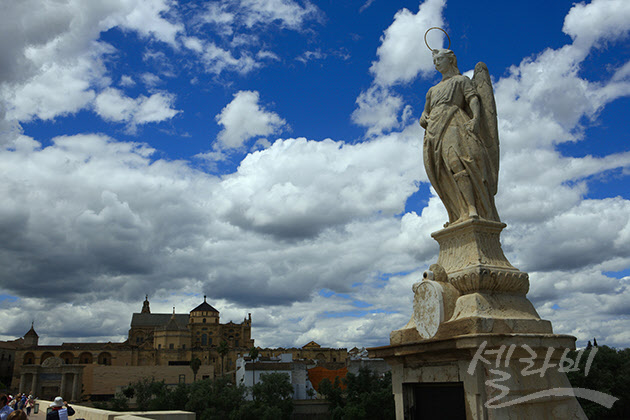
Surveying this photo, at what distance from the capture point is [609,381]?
3155 cm

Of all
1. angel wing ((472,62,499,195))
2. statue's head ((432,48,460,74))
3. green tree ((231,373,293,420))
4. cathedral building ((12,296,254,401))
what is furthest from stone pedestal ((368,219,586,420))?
cathedral building ((12,296,254,401))

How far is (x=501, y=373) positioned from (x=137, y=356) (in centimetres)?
8921

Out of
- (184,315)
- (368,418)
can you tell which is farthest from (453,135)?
(184,315)

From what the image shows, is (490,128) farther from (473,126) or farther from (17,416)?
(17,416)

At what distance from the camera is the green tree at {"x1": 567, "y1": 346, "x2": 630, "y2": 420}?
99.3ft

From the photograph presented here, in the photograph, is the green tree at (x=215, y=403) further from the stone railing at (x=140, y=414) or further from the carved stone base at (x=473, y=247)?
the carved stone base at (x=473, y=247)

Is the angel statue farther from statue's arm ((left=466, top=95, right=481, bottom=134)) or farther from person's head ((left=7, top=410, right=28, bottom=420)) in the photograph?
person's head ((left=7, top=410, right=28, bottom=420))

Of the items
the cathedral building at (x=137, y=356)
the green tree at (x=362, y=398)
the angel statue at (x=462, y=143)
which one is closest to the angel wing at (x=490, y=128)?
the angel statue at (x=462, y=143)

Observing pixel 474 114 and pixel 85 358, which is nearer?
pixel 474 114

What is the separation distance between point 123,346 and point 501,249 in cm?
9112

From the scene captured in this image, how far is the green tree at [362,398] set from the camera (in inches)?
1583

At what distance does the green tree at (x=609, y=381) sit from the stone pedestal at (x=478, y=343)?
2787 cm

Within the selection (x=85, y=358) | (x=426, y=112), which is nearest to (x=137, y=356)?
(x=85, y=358)

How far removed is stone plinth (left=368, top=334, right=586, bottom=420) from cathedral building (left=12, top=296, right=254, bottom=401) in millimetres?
59889
